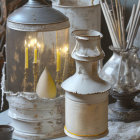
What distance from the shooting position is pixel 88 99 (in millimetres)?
1213

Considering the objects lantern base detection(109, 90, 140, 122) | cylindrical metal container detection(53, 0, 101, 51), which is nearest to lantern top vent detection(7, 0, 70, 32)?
cylindrical metal container detection(53, 0, 101, 51)

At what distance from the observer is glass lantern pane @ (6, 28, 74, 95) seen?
4.48ft

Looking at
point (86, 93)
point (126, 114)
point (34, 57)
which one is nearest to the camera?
point (86, 93)

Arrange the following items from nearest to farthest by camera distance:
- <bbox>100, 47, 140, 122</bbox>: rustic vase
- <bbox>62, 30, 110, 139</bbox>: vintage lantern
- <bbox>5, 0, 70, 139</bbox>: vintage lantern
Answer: <bbox>62, 30, 110, 139</bbox>: vintage lantern → <bbox>5, 0, 70, 139</bbox>: vintage lantern → <bbox>100, 47, 140, 122</bbox>: rustic vase

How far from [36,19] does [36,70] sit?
0.60ft

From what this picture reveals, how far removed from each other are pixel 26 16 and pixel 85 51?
0.79ft

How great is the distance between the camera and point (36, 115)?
136 cm

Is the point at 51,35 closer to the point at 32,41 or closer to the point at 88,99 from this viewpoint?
the point at 32,41

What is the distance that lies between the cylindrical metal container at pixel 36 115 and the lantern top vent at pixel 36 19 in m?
0.22

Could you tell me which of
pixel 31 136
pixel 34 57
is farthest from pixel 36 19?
pixel 31 136

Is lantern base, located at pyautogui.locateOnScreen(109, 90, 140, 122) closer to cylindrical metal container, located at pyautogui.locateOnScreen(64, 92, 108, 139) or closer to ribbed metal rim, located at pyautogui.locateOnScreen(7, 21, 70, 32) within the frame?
cylindrical metal container, located at pyautogui.locateOnScreen(64, 92, 108, 139)

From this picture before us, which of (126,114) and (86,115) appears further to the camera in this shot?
(126,114)

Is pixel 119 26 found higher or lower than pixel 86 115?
higher

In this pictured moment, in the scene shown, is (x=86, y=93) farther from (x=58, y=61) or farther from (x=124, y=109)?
(x=124, y=109)
